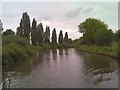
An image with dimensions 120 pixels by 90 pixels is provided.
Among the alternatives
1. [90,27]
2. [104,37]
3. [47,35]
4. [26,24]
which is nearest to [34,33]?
[26,24]

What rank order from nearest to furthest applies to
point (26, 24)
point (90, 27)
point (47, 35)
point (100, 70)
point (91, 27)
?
point (100, 70), point (26, 24), point (91, 27), point (90, 27), point (47, 35)

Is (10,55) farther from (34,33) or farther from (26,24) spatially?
(34,33)

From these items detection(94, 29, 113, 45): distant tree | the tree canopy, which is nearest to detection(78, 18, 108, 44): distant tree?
the tree canopy

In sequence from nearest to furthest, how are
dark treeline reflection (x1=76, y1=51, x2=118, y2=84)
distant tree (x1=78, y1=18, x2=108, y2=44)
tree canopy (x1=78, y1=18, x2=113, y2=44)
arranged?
dark treeline reflection (x1=76, y1=51, x2=118, y2=84) < tree canopy (x1=78, y1=18, x2=113, y2=44) < distant tree (x1=78, y1=18, x2=108, y2=44)

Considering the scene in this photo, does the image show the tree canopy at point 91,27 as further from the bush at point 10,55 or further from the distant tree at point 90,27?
the bush at point 10,55

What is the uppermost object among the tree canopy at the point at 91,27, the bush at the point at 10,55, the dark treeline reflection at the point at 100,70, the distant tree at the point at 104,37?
the tree canopy at the point at 91,27

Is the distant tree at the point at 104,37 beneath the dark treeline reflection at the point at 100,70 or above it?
above

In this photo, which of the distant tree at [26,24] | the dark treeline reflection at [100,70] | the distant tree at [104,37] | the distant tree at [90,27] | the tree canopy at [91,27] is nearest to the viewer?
the dark treeline reflection at [100,70]

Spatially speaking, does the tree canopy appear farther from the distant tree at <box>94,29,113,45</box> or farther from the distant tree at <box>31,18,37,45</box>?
the distant tree at <box>31,18,37,45</box>

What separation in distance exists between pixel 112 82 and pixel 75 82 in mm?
2651

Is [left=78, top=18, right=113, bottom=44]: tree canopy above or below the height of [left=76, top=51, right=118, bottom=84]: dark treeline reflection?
above

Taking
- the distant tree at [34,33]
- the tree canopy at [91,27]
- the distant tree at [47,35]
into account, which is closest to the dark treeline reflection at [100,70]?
the tree canopy at [91,27]

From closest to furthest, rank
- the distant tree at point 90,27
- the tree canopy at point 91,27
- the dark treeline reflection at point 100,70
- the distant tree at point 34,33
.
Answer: the dark treeline reflection at point 100,70 < the distant tree at point 34,33 < the tree canopy at point 91,27 < the distant tree at point 90,27

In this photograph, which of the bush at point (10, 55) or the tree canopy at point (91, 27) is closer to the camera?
the bush at point (10, 55)
